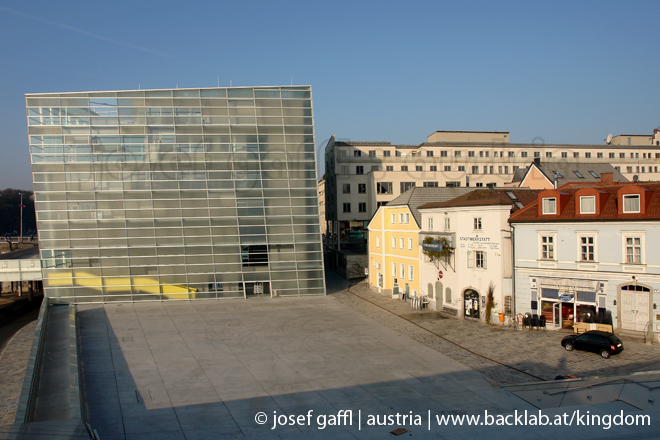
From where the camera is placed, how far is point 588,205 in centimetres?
2870

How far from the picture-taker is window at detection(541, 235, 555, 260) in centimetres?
2996

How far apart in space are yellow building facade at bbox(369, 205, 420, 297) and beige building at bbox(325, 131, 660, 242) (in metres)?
16.8

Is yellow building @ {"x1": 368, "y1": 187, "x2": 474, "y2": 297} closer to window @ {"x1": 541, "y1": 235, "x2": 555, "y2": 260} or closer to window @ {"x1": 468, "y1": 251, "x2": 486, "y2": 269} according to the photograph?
window @ {"x1": 468, "y1": 251, "x2": 486, "y2": 269}

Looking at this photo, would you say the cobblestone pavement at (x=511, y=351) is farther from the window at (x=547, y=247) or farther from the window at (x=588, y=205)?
the window at (x=588, y=205)

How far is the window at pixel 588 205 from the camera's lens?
28.5m

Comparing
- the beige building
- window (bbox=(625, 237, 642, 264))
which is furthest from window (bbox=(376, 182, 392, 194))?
window (bbox=(625, 237, 642, 264))

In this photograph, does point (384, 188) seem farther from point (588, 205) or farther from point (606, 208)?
point (606, 208)

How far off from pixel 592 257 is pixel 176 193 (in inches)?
1414

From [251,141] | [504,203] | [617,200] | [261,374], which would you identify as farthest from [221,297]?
[617,200]

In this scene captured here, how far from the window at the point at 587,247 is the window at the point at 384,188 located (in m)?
38.2

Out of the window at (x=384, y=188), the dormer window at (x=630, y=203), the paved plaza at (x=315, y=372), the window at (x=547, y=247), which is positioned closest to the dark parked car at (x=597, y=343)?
the paved plaza at (x=315, y=372)

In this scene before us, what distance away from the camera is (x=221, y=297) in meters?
45.5

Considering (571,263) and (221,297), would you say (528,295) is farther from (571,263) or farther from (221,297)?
(221,297)

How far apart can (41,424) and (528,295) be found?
1107 inches
